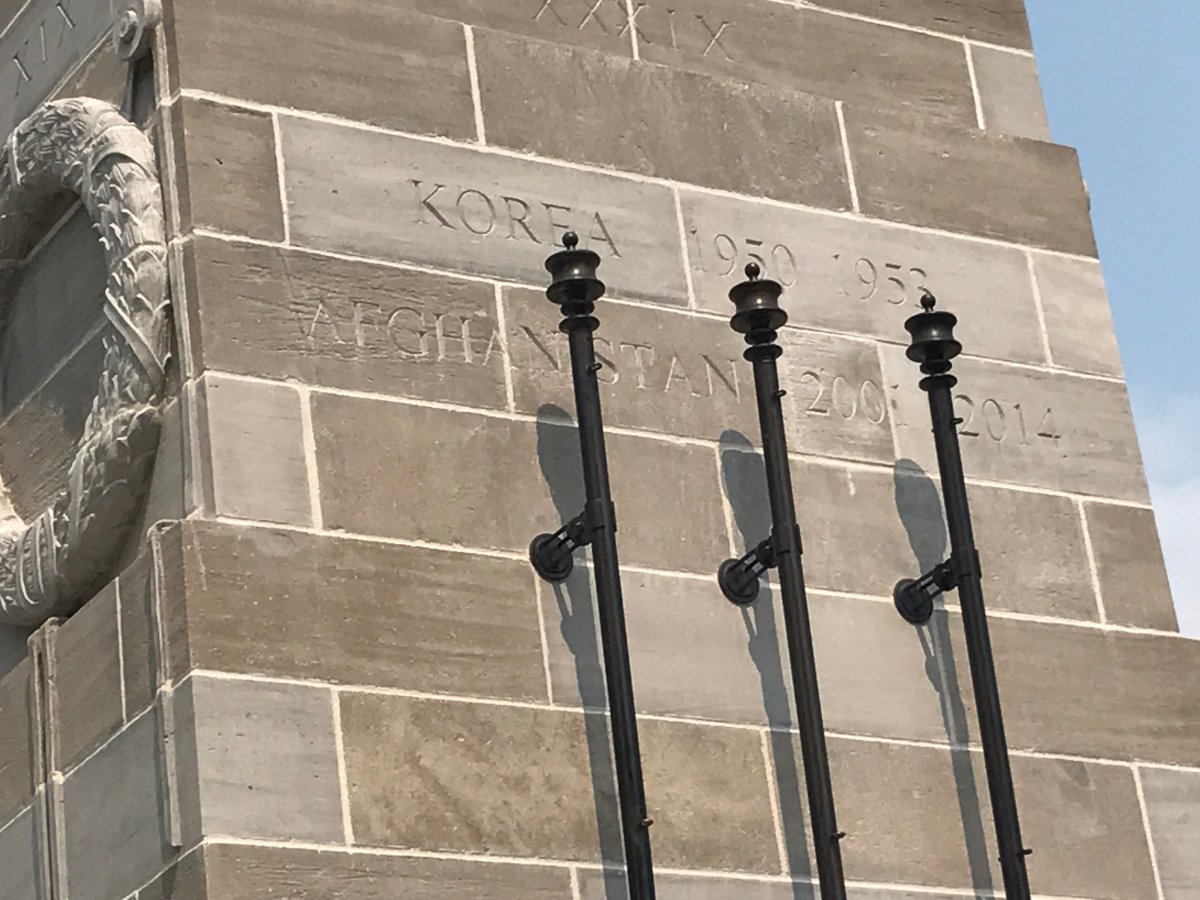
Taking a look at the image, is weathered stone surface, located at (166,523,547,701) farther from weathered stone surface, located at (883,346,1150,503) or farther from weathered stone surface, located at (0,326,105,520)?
weathered stone surface, located at (883,346,1150,503)

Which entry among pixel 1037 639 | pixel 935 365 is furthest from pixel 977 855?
pixel 935 365

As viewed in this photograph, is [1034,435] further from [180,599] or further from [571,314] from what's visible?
[180,599]

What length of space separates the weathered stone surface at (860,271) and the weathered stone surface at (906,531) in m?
0.61

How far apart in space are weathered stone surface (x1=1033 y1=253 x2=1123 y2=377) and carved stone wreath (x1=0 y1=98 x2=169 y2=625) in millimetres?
3594

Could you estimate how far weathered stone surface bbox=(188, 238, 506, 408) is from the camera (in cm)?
1012

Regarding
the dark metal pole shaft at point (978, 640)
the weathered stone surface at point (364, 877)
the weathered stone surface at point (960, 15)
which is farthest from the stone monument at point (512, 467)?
the dark metal pole shaft at point (978, 640)

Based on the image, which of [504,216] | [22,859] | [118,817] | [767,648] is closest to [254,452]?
[118,817]

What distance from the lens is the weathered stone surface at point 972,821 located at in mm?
10422

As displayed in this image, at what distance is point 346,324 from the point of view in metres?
10.3

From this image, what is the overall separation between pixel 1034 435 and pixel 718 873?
2.46m

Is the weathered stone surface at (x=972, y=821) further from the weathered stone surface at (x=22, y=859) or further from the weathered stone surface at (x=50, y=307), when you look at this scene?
the weathered stone surface at (x=50, y=307)

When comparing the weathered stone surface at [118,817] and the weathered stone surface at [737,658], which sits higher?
the weathered stone surface at [737,658]

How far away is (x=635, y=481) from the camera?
10602 millimetres

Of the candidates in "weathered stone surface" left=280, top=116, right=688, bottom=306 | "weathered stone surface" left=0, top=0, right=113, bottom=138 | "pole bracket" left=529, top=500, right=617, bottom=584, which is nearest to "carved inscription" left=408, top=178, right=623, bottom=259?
"weathered stone surface" left=280, top=116, right=688, bottom=306
